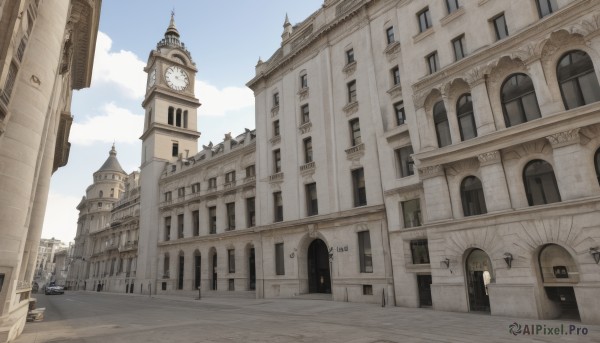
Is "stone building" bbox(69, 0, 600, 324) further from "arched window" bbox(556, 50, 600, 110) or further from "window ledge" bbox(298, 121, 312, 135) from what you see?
"window ledge" bbox(298, 121, 312, 135)

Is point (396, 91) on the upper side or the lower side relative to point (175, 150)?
lower

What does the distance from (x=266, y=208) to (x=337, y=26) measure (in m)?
17.9

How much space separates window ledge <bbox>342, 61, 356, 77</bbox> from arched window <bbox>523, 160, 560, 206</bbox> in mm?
15912

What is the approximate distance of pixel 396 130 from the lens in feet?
81.9

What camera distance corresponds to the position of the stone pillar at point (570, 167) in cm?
1577

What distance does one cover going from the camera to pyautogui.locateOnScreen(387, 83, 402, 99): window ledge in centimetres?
2559

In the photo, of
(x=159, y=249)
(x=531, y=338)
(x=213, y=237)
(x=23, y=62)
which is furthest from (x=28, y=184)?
(x=159, y=249)

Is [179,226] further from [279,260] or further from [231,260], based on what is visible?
[279,260]

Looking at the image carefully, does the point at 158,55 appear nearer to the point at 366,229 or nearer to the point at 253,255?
the point at 253,255

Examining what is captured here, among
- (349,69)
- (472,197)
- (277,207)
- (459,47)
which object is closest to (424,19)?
(459,47)

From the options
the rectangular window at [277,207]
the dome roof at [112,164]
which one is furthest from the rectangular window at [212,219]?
the dome roof at [112,164]

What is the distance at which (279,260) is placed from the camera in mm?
32500

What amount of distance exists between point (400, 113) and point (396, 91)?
1651 millimetres

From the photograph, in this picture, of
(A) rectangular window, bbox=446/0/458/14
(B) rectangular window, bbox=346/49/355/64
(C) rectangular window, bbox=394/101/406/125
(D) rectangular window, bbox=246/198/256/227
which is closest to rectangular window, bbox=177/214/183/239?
(D) rectangular window, bbox=246/198/256/227
